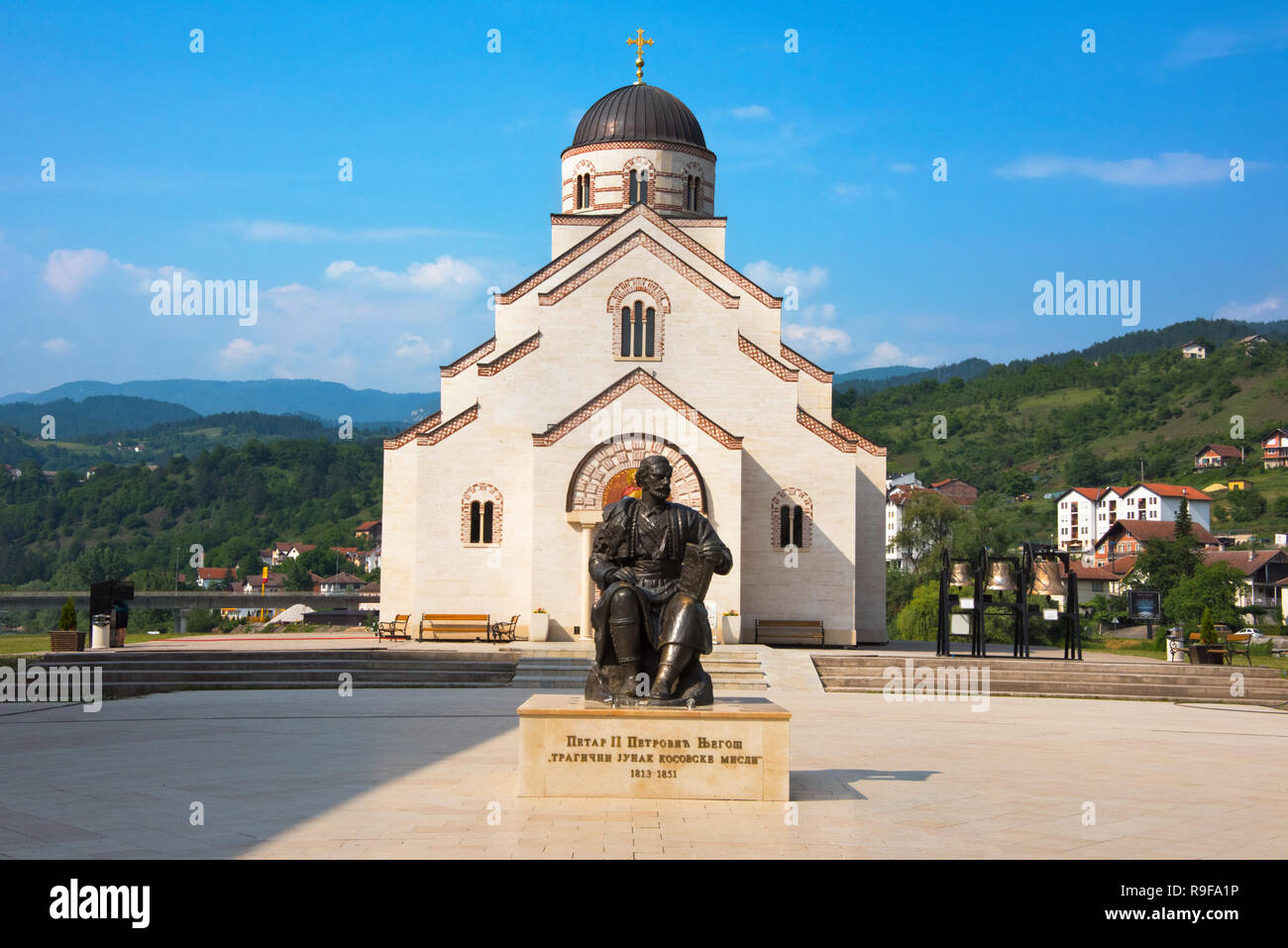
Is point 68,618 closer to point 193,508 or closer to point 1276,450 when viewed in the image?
point 1276,450

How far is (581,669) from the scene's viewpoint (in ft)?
86.5

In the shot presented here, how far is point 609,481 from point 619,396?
220 cm

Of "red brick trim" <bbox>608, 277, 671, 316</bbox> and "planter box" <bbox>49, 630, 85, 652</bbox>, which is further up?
"red brick trim" <bbox>608, 277, 671, 316</bbox>

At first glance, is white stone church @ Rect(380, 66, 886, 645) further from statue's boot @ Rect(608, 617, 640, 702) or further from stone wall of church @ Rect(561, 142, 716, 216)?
statue's boot @ Rect(608, 617, 640, 702)

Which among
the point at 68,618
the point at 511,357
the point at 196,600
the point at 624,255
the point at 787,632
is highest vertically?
the point at 624,255

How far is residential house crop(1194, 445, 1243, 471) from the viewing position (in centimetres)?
12706

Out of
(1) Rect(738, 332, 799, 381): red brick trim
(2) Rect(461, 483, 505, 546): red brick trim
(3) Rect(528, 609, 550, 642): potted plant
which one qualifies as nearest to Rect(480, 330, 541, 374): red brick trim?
(2) Rect(461, 483, 505, 546): red brick trim

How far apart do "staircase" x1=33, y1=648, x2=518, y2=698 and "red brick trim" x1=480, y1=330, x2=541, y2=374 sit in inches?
379

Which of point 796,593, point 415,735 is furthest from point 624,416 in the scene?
point 415,735

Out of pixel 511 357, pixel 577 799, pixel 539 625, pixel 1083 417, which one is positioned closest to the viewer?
pixel 577 799

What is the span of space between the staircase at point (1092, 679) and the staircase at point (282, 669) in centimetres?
756

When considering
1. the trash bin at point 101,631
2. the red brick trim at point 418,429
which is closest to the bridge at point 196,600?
the red brick trim at point 418,429

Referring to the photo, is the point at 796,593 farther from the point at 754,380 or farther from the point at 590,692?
the point at 590,692

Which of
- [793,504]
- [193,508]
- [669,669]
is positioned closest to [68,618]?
[793,504]
